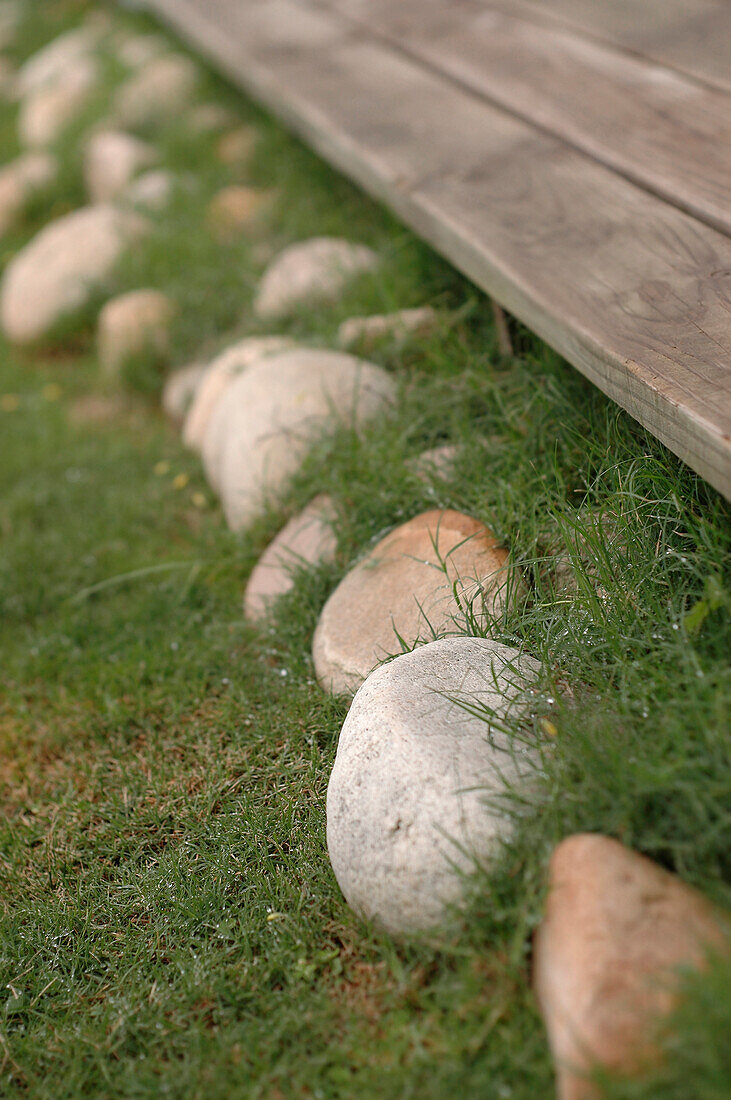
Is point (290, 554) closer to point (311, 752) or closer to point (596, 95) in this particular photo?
point (311, 752)

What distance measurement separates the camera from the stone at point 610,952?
1244 millimetres

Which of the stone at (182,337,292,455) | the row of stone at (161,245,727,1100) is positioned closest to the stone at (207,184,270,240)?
the stone at (182,337,292,455)

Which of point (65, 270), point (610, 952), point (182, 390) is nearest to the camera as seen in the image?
point (610, 952)

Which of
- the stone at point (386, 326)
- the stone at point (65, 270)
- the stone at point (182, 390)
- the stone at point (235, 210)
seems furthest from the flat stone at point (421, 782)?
the stone at point (65, 270)

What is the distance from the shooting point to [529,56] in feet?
10.6

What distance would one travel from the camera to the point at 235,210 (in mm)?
4516

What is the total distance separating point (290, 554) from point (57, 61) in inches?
257

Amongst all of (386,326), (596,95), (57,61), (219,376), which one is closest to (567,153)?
(596,95)

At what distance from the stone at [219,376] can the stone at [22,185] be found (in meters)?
2.88

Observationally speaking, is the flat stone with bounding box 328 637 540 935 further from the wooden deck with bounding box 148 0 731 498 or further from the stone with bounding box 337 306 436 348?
the stone with bounding box 337 306 436 348

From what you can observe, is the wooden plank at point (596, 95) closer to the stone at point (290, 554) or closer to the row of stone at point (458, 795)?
the row of stone at point (458, 795)

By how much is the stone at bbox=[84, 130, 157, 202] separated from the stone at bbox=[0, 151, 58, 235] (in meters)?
0.25

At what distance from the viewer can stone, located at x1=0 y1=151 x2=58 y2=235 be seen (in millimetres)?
5723

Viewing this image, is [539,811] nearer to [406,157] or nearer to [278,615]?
[278,615]
